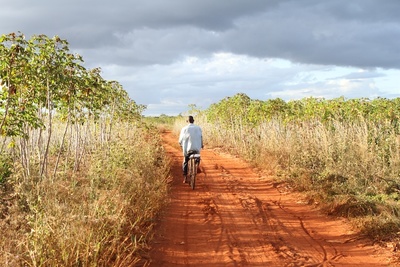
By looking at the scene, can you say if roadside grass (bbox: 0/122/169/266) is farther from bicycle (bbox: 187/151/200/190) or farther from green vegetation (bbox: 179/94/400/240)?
green vegetation (bbox: 179/94/400/240)

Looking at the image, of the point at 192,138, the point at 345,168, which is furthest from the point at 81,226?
the point at 345,168

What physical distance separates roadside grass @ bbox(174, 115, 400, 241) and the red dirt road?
45 centimetres

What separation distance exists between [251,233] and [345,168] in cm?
476

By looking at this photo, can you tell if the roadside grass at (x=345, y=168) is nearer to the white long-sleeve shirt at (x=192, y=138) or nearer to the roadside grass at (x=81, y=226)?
the white long-sleeve shirt at (x=192, y=138)

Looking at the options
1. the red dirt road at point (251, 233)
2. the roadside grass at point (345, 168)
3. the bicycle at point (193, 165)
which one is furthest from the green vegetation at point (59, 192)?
the roadside grass at point (345, 168)

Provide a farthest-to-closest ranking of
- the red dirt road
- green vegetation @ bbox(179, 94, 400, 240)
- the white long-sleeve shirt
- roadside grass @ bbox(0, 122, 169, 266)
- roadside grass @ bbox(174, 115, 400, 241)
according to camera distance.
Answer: the white long-sleeve shirt → green vegetation @ bbox(179, 94, 400, 240) → roadside grass @ bbox(174, 115, 400, 241) → the red dirt road → roadside grass @ bbox(0, 122, 169, 266)

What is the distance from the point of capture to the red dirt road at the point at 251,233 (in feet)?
23.0

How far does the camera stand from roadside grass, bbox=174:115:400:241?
8.99 m

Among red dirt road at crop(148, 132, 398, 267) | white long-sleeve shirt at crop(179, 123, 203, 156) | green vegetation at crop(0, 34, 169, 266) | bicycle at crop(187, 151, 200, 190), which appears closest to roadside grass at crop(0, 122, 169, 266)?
green vegetation at crop(0, 34, 169, 266)

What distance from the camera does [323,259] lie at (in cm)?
701

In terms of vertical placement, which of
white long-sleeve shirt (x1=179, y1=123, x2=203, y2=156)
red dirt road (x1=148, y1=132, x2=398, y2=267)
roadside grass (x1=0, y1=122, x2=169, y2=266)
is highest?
white long-sleeve shirt (x1=179, y1=123, x2=203, y2=156)

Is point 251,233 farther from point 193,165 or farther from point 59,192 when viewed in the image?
point 193,165

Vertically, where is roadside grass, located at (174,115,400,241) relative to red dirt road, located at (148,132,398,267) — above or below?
above

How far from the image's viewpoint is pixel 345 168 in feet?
39.1
